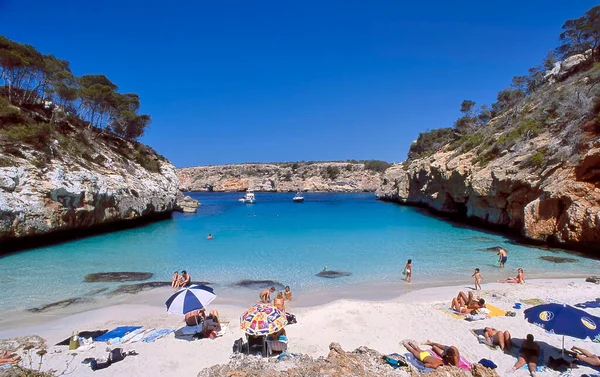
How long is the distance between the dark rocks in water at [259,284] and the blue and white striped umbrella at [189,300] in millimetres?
4480

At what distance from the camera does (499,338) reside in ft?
21.2

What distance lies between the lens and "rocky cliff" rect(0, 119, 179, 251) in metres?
17.2

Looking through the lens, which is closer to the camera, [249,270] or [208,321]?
[208,321]

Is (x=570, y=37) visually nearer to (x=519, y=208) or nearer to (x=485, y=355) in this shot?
(x=519, y=208)

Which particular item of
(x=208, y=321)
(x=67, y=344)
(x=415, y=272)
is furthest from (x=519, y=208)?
(x=67, y=344)

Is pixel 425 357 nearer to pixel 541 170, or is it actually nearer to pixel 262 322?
pixel 262 322

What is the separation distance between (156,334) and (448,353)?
20.6 ft

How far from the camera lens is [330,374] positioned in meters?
4.86

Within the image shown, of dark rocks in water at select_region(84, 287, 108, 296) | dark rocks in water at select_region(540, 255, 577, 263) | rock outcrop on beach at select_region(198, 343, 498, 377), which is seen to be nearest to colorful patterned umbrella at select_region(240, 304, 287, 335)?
rock outcrop on beach at select_region(198, 343, 498, 377)

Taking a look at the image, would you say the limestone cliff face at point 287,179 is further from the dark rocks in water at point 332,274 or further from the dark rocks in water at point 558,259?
the dark rocks in water at point 332,274

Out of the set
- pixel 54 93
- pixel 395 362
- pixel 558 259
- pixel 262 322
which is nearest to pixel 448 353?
pixel 395 362

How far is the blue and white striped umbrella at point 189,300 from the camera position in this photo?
7175mm

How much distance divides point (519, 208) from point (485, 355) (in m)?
19.0

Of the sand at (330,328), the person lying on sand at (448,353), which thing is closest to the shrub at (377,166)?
the sand at (330,328)
